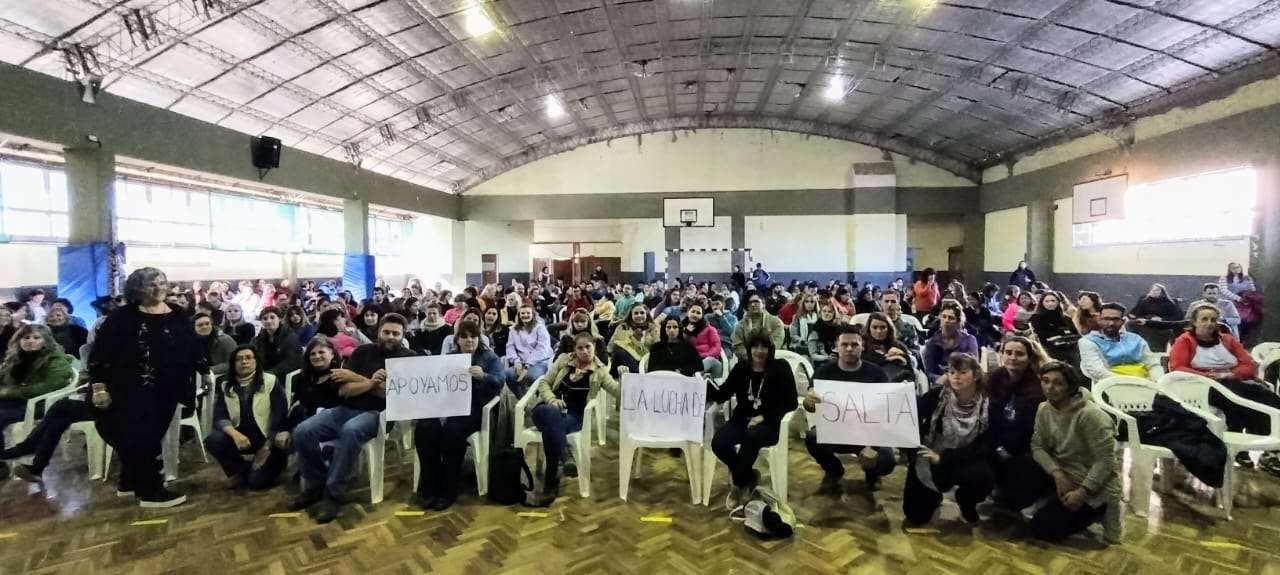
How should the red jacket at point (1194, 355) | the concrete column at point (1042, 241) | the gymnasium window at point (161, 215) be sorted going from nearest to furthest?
the red jacket at point (1194, 355)
the gymnasium window at point (161, 215)
the concrete column at point (1042, 241)

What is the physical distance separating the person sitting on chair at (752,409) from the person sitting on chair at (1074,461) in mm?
1262

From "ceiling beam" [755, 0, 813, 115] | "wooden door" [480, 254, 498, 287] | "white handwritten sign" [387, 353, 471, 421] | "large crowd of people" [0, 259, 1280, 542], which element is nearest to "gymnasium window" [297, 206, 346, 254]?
"wooden door" [480, 254, 498, 287]

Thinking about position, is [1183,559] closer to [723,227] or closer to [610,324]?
[610,324]

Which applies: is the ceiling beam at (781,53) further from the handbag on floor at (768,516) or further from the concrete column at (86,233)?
the concrete column at (86,233)

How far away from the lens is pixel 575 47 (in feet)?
32.4

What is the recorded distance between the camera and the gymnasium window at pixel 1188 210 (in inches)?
331

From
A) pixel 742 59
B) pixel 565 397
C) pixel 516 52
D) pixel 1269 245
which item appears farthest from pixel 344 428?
pixel 1269 245

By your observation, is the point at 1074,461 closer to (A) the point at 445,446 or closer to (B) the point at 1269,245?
(A) the point at 445,446

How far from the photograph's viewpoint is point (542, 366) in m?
4.79

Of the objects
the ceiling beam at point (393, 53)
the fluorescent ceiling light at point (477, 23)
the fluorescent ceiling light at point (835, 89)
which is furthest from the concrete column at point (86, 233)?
the fluorescent ceiling light at point (835, 89)

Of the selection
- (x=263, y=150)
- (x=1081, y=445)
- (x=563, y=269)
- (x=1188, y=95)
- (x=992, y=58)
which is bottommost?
(x=1081, y=445)

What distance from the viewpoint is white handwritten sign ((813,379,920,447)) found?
3.26 metres

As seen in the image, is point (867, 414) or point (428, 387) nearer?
point (867, 414)

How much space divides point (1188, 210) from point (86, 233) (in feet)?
49.8
